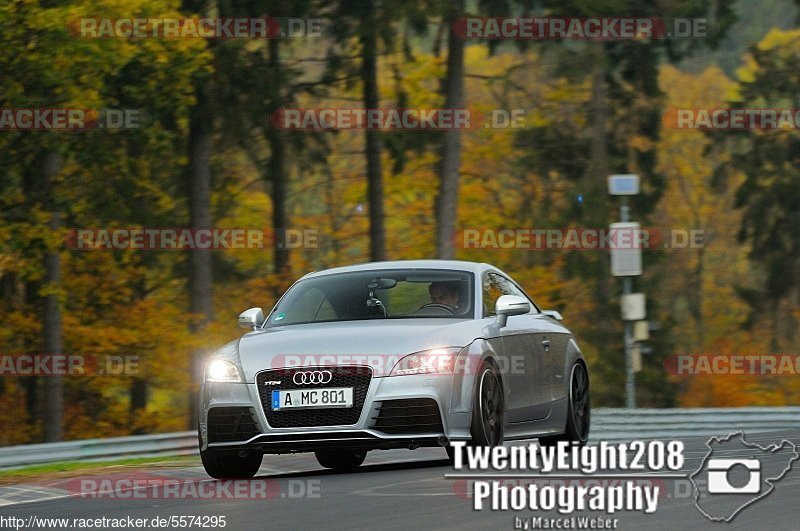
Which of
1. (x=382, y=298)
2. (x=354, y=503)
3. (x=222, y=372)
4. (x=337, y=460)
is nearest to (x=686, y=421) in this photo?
(x=337, y=460)

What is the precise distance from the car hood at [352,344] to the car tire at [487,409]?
12.4 inches

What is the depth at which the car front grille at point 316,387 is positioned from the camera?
1140cm

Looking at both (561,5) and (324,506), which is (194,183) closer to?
(561,5)

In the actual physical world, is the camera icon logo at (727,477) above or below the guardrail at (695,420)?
above

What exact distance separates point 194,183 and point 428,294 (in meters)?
23.6

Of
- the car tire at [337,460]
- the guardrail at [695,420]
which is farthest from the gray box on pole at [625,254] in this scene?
the car tire at [337,460]

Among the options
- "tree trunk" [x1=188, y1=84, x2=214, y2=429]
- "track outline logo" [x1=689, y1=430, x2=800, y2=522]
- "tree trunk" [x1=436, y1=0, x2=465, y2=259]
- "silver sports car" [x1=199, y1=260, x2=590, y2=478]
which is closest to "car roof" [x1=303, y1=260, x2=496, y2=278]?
"silver sports car" [x1=199, y1=260, x2=590, y2=478]

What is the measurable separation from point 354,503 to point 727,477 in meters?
2.53

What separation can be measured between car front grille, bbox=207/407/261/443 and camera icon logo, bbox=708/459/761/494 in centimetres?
315

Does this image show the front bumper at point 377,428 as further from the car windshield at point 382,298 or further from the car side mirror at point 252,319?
the car side mirror at point 252,319

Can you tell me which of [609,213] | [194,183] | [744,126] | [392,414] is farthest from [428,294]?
[744,126]

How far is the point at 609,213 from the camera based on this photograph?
139ft

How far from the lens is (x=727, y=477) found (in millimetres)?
10805

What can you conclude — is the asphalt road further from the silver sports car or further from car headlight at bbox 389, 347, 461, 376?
car headlight at bbox 389, 347, 461, 376
